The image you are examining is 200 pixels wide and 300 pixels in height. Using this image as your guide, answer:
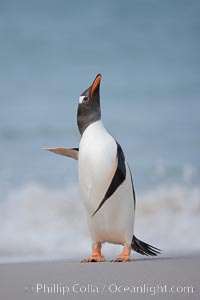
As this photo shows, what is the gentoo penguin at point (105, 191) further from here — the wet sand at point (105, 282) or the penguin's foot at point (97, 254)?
the wet sand at point (105, 282)

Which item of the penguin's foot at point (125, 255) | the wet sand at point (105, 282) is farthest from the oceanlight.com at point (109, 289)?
the penguin's foot at point (125, 255)

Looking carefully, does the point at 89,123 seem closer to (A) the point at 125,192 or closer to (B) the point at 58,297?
(A) the point at 125,192

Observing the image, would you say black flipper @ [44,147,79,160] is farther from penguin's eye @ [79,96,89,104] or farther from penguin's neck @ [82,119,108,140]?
penguin's eye @ [79,96,89,104]

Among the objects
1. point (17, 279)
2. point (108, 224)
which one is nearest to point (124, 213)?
point (108, 224)

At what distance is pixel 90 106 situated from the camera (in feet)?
16.0

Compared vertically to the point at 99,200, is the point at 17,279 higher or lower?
lower

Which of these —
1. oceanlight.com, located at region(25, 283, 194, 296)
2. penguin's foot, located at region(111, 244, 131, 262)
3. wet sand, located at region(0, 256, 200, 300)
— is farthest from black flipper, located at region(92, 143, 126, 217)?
oceanlight.com, located at region(25, 283, 194, 296)

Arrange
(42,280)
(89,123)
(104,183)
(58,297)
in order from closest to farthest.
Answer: (58,297) < (42,280) < (104,183) < (89,123)

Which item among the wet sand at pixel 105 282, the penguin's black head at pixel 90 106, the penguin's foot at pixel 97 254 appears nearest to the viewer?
Result: the wet sand at pixel 105 282

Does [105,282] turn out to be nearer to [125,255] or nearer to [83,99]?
[125,255]

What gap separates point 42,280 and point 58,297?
1.05 feet

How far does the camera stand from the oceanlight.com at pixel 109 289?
3.18m

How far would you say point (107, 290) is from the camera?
322 centimetres

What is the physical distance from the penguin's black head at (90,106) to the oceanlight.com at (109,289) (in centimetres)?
186
